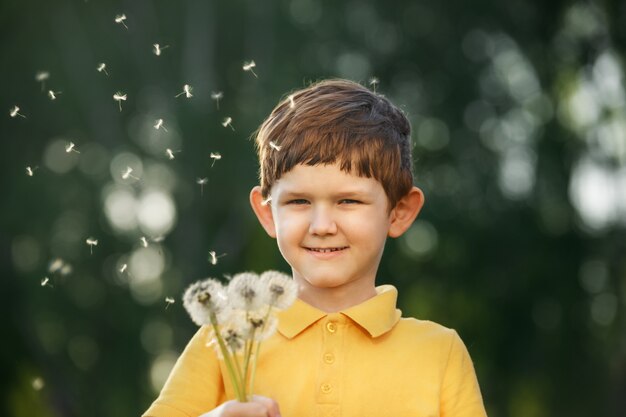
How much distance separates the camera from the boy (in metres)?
3.56

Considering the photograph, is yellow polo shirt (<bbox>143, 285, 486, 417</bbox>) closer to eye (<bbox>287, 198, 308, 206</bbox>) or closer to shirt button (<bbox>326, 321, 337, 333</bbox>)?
shirt button (<bbox>326, 321, 337, 333</bbox>)

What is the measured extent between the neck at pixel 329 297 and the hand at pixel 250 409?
60 cm

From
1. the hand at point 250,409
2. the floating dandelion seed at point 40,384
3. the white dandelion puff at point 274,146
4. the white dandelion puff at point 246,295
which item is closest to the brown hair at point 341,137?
the white dandelion puff at point 274,146

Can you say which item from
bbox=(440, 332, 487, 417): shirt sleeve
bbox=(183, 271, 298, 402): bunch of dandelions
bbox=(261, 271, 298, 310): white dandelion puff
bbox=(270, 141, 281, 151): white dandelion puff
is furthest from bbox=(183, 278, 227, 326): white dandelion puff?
bbox=(440, 332, 487, 417): shirt sleeve

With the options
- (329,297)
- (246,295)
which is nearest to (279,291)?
(246,295)

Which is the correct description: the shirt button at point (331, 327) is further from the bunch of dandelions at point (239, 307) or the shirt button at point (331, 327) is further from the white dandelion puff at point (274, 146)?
the white dandelion puff at point (274, 146)

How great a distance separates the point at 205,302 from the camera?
313cm

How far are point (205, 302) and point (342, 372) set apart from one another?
62 cm

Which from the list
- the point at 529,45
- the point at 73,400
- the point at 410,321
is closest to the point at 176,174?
the point at 73,400

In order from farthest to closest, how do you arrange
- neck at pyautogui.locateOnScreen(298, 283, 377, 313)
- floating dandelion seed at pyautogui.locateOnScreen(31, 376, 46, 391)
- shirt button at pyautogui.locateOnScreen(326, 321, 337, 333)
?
floating dandelion seed at pyautogui.locateOnScreen(31, 376, 46, 391) < neck at pyautogui.locateOnScreen(298, 283, 377, 313) < shirt button at pyautogui.locateOnScreen(326, 321, 337, 333)

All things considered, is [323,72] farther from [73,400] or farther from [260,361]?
[260,361]

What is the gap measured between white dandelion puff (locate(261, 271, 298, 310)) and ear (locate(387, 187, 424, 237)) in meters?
Answer: 0.71

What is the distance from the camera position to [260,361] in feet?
11.9

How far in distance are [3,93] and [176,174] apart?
2.50m
